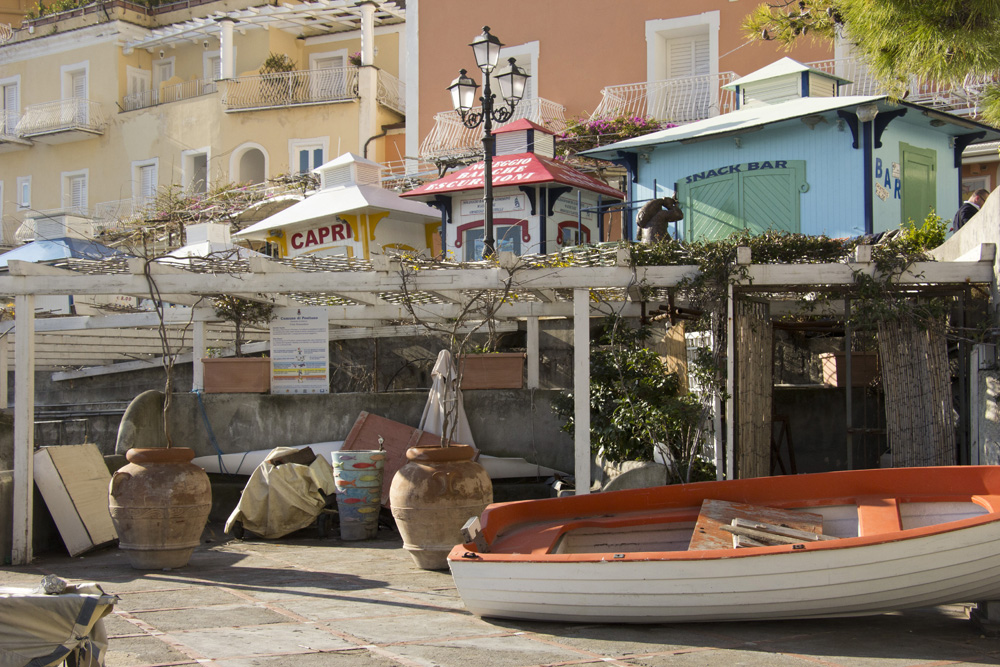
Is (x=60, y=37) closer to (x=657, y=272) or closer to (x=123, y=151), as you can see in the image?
(x=123, y=151)

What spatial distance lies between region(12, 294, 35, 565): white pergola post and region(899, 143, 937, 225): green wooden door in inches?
466

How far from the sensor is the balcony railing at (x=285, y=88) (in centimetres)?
2775

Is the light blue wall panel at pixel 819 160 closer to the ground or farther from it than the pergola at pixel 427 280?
farther from it

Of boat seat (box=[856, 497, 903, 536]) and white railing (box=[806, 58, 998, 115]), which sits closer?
boat seat (box=[856, 497, 903, 536])

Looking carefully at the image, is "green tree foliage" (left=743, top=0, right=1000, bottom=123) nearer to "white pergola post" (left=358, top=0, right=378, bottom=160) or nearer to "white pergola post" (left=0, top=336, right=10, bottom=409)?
"white pergola post" (left=0, top=336, right=10, bottom=409)

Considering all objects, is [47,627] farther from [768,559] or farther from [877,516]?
[877,516]

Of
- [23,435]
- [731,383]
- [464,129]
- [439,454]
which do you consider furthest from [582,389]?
[464,129]

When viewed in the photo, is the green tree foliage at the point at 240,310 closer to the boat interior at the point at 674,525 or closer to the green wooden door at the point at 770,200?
the boat interior at the point at 674,525

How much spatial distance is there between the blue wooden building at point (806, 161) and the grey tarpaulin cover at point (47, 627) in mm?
11748

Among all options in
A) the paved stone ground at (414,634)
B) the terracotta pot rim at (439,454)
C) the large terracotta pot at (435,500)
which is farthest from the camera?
the terracotta pot rim at (439,454)

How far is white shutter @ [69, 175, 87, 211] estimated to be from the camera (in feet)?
103

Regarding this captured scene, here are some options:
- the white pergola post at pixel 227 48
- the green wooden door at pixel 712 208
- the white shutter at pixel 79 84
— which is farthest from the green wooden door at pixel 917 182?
the white shutter at pixel 79 84

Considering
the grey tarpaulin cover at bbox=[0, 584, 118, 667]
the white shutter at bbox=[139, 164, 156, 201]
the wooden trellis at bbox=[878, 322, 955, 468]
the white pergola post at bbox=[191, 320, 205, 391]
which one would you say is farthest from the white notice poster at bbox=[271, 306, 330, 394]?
the white shutter at bbox=[139, 164, 156, 201]

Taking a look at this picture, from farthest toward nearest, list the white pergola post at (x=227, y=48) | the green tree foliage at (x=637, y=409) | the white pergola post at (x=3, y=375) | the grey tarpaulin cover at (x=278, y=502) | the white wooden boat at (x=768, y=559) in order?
the white pergola post at (x=227, y=48), the white pergola post at (x=3, y=375), the grey tarpaulin cover at (x=278, y=502), the green tree foliage at (x=637, y=409), the white wooden boat at (x=768, y=559)
